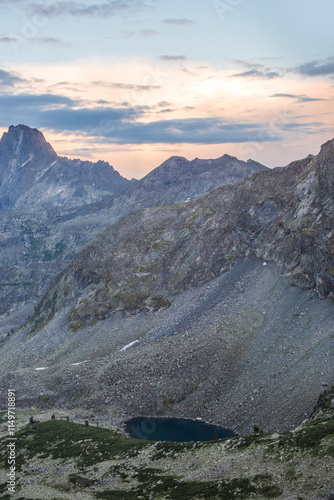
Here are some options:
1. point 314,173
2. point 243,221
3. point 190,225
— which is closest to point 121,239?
point 190,225

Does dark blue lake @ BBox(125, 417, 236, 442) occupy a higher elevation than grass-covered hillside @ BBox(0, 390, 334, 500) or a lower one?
lower

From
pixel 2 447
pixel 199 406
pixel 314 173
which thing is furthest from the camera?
pixel 314 173

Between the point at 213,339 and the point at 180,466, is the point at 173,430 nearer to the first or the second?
the point at 213,339

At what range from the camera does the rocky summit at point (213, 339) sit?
2210 inches

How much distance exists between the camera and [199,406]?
101438 mm

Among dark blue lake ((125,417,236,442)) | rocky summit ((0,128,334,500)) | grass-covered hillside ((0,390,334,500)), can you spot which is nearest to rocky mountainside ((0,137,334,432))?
rocky summit ((0,128,334,500))

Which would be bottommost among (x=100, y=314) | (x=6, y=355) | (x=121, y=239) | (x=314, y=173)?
(x=6, y=355)

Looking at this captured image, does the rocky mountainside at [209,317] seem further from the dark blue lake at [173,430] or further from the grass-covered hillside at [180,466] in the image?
the grass-covered hillside at [180,466]

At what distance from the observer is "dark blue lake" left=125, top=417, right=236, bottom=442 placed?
9000cm

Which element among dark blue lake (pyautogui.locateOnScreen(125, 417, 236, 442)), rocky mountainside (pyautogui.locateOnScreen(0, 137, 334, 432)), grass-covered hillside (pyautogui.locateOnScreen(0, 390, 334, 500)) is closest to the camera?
grass-covered hillside (pyautogui.locateOnScreen(0, 390, 334, 500))

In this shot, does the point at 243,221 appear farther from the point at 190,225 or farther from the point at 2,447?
the point at 2,447

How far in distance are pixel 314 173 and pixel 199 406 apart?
268 ft

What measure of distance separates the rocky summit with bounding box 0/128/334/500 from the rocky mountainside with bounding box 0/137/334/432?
451 mm

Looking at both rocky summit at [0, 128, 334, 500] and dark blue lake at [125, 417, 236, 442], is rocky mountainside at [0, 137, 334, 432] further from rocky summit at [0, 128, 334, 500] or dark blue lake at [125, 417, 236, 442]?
dark blue lake at [125, 417, 236, 442]
